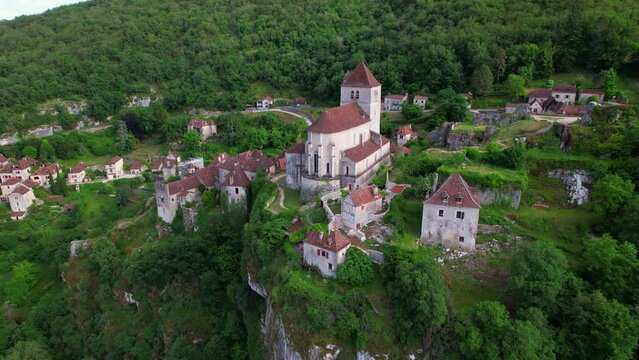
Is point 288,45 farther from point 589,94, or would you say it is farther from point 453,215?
point 453,215

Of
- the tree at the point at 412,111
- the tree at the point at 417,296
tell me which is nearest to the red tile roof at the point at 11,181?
the tree at the point at 412,111

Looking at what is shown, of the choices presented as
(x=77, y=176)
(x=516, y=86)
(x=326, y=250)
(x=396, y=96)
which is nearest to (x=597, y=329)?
(x=326, y=250)

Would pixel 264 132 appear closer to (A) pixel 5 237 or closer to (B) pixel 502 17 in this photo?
(A) pixel 5 237

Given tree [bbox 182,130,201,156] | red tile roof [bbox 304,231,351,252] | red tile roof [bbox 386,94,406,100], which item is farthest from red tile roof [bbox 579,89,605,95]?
tree [bbox 182,130,201,156]

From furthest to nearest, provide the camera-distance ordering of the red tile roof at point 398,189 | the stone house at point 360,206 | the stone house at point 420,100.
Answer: the stone house at point 420,100, the red tile roof at point 398,189, the stone house at point 360,206

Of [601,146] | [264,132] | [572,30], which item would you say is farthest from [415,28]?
[601,146]

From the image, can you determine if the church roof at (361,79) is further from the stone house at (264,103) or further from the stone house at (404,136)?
the stone house at (264,103)
